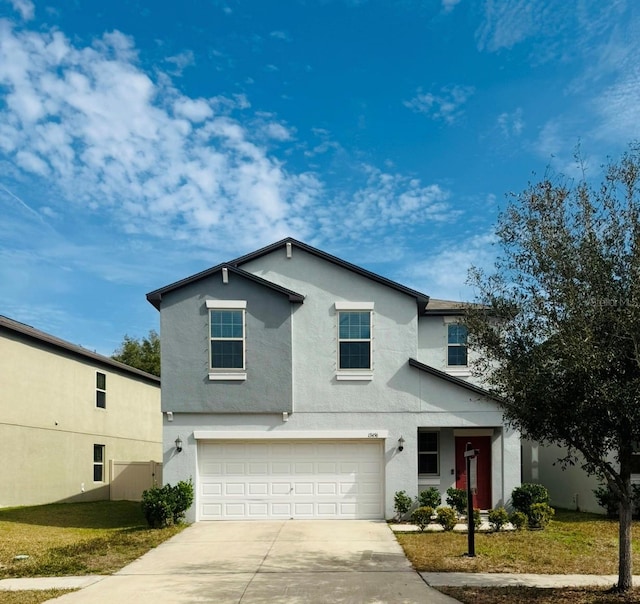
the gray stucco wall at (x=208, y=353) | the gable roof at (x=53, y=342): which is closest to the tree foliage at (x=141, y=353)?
the gable roof at (x=53, y=342)

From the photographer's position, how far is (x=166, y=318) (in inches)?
679

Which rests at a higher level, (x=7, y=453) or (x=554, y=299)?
(x=554, y=299)

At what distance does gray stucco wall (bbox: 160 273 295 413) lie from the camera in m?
17.0

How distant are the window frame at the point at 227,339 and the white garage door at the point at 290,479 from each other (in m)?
1.85

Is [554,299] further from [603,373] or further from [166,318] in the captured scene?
[166,318]

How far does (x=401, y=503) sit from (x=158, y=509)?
6.07 m

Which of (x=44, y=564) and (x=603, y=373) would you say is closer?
(x=603, y=373)

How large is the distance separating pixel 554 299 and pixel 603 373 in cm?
120

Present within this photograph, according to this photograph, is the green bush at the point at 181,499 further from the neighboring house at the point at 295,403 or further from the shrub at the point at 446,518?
the shrub at the point at 446,518

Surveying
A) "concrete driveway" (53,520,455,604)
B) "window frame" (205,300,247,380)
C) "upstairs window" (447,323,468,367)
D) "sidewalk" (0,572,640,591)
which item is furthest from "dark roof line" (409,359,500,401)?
"sidewalk" (0,572,640,591)

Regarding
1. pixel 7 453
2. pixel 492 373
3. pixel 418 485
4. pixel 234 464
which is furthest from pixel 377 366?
pixel 7 453

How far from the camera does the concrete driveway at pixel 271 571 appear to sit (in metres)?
9.40

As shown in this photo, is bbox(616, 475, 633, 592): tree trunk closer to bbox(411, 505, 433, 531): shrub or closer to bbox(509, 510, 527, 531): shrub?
bbox(509, 510, 527, 531): shrub

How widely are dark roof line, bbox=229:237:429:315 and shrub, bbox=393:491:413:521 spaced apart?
5.16 meters
